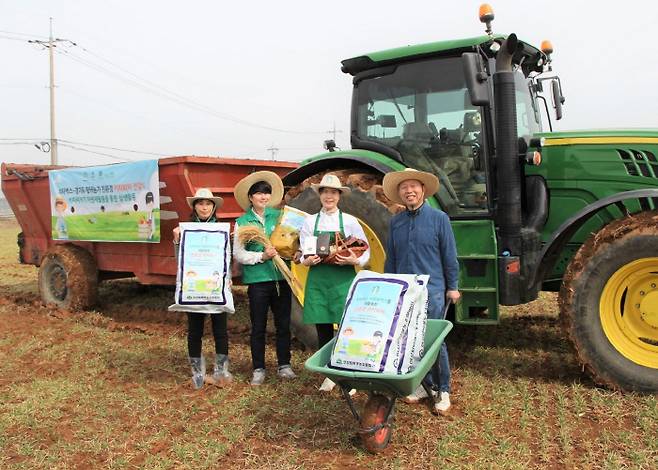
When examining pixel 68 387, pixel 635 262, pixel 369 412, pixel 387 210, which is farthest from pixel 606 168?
pixel 68 387

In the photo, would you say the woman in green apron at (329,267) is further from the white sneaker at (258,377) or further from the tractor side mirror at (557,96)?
the tractor side mirror at (557,96)

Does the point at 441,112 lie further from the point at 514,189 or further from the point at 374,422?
the point at 374,422

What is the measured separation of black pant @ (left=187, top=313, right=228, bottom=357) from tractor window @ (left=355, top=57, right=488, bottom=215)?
203cm

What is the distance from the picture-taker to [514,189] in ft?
15.0

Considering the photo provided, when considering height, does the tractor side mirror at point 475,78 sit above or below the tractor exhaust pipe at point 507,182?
above

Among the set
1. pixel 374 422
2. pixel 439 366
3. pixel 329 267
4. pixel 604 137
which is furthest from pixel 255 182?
pixel 604 137

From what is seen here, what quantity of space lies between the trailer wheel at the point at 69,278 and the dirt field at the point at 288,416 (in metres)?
1.50

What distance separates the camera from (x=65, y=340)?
607cm

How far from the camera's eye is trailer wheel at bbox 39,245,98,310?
7.34 m

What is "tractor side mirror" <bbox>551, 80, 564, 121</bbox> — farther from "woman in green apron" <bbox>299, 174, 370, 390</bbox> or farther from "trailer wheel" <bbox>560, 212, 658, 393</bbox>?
"woman in green apron" <bbox>299, 174, 370, 390</bbox>

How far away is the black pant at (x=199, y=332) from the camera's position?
15.2ft

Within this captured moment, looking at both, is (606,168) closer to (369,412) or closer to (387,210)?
(387,210)

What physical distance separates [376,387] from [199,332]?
1.94 metres

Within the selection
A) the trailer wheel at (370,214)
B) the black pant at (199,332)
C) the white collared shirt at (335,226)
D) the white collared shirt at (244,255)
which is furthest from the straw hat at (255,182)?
the black pant at (199,332)
